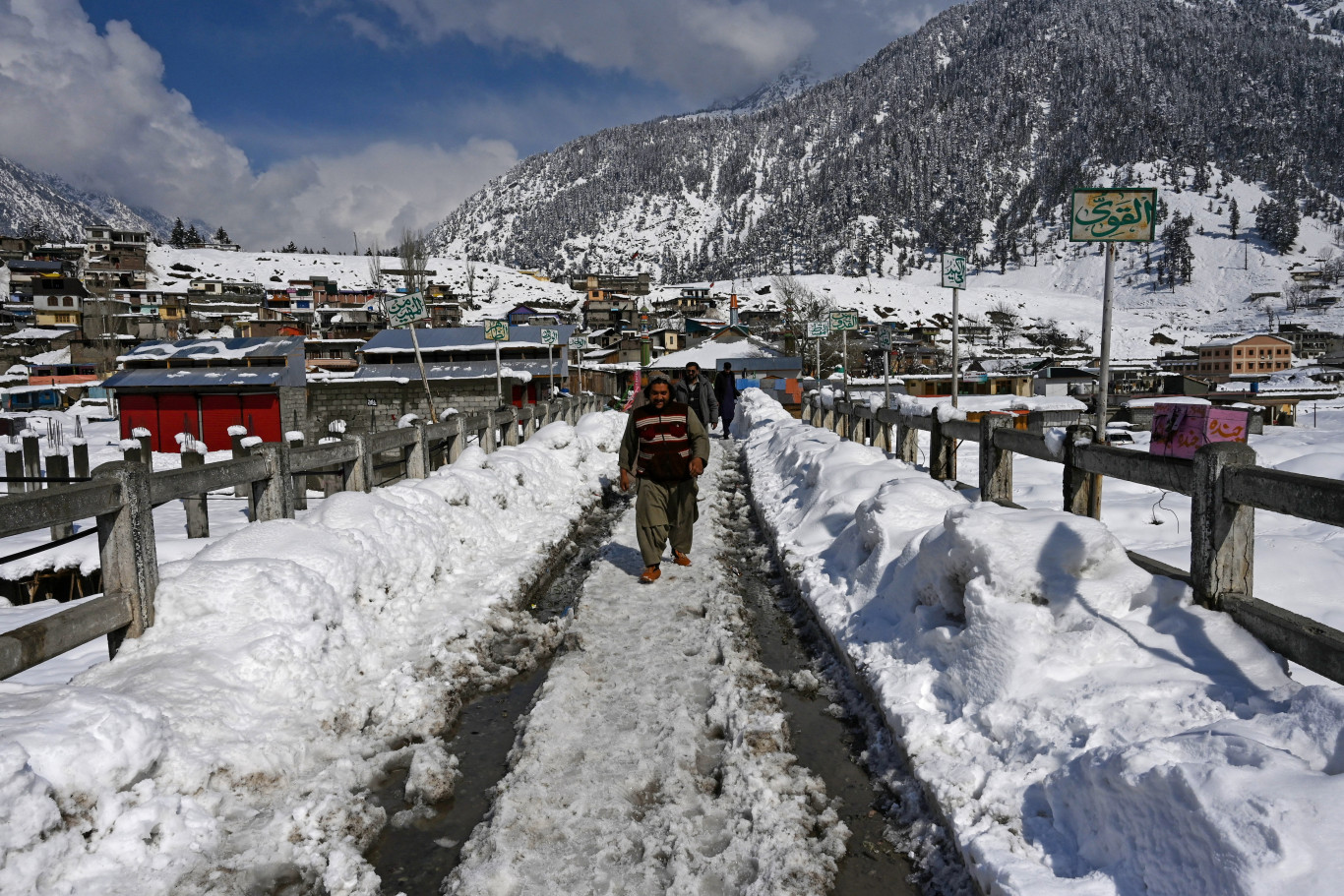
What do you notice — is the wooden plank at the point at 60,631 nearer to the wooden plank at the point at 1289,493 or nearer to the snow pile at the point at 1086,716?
the snow pile at the point at 1086,716

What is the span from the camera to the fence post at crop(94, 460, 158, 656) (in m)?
4.21

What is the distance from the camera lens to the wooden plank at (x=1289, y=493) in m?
3.07

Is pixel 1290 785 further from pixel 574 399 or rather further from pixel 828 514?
pixel 574 399

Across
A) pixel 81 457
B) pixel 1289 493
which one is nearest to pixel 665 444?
pixel 1289 493

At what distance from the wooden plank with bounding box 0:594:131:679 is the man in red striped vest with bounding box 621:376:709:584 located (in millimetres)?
4001

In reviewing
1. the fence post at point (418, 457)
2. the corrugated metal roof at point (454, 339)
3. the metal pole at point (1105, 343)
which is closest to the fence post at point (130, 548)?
the fence post at point (418, 457)

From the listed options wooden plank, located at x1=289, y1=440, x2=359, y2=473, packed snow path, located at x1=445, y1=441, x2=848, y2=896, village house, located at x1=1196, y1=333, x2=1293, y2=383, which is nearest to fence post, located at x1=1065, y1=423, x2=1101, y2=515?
packed snow path, located at x1=445, y1=441, x2=848, y2=896

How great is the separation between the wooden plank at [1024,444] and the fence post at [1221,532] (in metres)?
1.67

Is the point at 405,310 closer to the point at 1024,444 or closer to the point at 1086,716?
the point at 1024,444

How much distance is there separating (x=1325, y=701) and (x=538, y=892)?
2858 mm

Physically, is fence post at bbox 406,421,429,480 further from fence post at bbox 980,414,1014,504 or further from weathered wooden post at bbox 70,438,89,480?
fence post at bbox 980,414,1014,504

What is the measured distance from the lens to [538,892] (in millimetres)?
2912

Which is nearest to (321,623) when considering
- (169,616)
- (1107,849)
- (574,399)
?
(169,616)

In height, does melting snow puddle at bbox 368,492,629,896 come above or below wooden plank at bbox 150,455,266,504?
below
